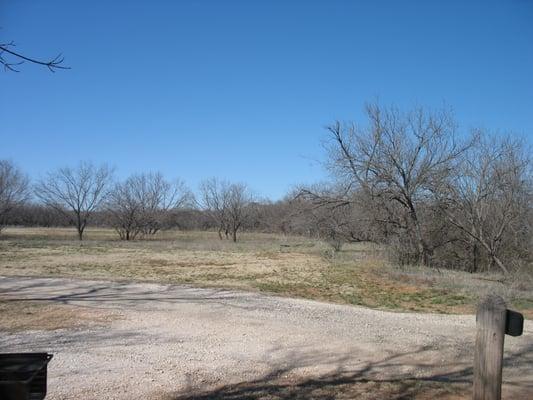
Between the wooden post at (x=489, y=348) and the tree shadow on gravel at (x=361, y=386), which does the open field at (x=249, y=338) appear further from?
the wooden post at (x=489, y=348)

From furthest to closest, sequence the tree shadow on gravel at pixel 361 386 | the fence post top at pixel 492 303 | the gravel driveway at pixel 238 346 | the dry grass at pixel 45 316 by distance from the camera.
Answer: the dry grass at pixel 45 316, the gravel driveway at pixel 238 346, the tree shadow on gravel at pixel 361 386, the fence post top at pixel 492 303

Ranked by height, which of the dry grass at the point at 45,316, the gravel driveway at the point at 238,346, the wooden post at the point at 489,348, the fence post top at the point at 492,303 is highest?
the fence post top at the point at 492,303

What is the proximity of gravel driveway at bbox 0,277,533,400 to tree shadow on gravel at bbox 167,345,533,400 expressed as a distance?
0.15 ft

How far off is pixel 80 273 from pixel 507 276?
15.1 m

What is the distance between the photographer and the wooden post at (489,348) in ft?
10.3

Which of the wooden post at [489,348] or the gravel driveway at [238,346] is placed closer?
the wooden post at [489,348]

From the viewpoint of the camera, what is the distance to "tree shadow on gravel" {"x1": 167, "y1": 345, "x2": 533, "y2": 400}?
15.3 feet

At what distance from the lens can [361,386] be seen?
4.95 m

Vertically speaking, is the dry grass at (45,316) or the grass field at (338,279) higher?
the grass field at (338,279)

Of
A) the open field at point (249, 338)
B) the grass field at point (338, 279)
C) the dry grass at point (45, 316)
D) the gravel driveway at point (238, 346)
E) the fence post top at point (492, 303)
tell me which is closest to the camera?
the fence post top at point (492, 303)

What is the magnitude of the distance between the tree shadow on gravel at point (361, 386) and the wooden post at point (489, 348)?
1.45 meters

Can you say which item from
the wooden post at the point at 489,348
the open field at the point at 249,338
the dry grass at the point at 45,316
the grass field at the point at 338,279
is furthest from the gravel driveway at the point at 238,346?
the wooden post at the point at 489,348

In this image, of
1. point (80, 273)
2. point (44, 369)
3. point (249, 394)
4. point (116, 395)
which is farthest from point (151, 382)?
point (80, 273)

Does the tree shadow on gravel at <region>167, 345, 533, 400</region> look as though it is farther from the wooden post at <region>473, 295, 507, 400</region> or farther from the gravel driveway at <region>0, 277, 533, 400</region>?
the wooden post at <region>473, 295, 507, 400</region>
